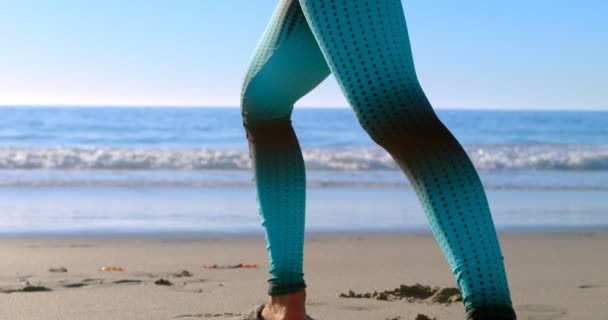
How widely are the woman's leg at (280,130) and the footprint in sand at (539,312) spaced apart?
3.49 ft

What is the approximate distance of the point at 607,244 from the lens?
6.46m

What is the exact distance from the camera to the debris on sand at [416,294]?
11.8 ft

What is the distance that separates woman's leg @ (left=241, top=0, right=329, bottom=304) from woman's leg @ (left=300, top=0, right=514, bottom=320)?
47 cm

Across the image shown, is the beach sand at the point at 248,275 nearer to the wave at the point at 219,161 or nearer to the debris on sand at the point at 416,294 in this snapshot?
the debris on sand at the point at 416,294

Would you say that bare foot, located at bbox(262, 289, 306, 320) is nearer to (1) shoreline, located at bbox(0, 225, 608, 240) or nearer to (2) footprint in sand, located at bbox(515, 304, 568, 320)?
(2) footprint in sand, located at bbox(515, 304, 568, 320)

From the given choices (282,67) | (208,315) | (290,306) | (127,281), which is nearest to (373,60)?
(282,67)

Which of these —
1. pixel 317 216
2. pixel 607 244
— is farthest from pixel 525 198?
pixel 607 244

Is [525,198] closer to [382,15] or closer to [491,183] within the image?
[491,183]

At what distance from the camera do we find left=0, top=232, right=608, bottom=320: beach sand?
340cm

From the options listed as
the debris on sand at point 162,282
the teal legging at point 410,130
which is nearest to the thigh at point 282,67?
the teal legging at point 410,130

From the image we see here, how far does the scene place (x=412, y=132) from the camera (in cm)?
182

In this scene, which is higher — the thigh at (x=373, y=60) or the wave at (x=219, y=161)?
the wave at (x=219, y=161)

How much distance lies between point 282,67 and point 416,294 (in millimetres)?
1638

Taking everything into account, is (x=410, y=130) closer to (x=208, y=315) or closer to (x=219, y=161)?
(x=208, y=315)
